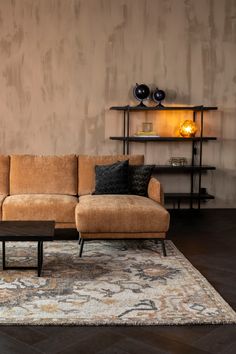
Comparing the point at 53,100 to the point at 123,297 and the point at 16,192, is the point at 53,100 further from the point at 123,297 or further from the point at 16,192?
the point at 123,297

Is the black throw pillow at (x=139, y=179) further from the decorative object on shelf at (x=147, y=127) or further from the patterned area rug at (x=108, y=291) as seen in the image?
the decorative object on shelf at (x=147, y=127)

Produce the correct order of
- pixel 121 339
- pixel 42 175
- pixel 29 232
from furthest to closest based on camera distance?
pixel 42 175 < pixel 29 232 < pixel 121 339

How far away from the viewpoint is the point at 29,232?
3.33 meters

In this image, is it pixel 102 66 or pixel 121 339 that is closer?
pixel 121 339

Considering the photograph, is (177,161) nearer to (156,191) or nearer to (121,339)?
(156,191)

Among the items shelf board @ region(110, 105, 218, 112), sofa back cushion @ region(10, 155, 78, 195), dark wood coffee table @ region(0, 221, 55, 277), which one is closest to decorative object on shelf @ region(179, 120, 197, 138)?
shelf board @ region(110, 105, 218, 112)

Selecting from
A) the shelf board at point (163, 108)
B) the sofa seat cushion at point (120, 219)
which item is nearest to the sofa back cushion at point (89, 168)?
the sofa seat cushion at point (120, 219)

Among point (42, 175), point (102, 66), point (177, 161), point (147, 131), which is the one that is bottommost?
point (42, 175)


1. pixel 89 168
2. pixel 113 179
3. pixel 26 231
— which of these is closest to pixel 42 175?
pixel 89 168

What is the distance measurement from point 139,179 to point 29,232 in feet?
5.58

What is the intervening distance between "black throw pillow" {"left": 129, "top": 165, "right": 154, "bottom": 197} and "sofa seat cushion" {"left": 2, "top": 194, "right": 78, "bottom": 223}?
26.9 inches

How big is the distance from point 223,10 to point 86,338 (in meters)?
5.27

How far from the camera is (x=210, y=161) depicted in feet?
21.2

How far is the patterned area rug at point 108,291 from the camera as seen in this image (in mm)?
2627
